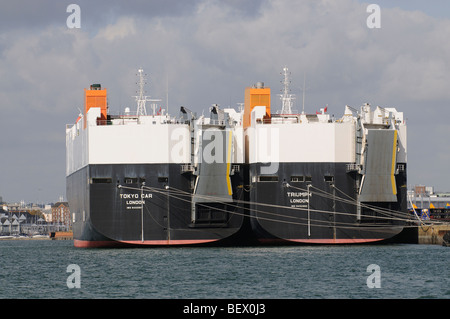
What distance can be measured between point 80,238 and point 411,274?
28.5 meters

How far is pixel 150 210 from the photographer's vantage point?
Result: 58438 mm

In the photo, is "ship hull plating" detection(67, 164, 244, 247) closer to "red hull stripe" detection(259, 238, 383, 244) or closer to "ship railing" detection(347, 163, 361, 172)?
"red hull stripe" detection(259, 238, 383, 244)

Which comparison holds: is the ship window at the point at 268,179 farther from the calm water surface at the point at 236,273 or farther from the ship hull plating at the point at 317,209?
the calm water surface at the point at 236,273

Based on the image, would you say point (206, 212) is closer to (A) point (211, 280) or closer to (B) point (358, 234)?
(B) point (358, 234)

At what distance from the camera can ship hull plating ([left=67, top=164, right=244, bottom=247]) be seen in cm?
5841

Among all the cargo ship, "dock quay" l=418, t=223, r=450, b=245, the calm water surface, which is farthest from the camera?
"dock quay" l=418, t=223, r=450, b=245

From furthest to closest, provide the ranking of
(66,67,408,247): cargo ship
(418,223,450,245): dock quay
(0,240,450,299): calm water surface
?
1. (418,223,450,245): dock quay
2. (66,67,408,247): cargo ship
3. (0,240,450,299): calm water surface

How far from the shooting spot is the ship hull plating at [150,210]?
2299 inches

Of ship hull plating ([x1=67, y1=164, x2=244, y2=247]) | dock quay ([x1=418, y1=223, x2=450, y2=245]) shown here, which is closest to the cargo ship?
ship hull plating ([x1=67, y1=164, x2=244, y2=247])

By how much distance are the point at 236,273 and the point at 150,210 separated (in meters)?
15.2

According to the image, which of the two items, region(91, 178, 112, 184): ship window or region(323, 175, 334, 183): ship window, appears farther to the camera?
region(323, 175, 334, 183): ship window

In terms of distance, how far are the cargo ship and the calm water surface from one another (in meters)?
1.26

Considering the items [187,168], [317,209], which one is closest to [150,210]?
[187,168]
